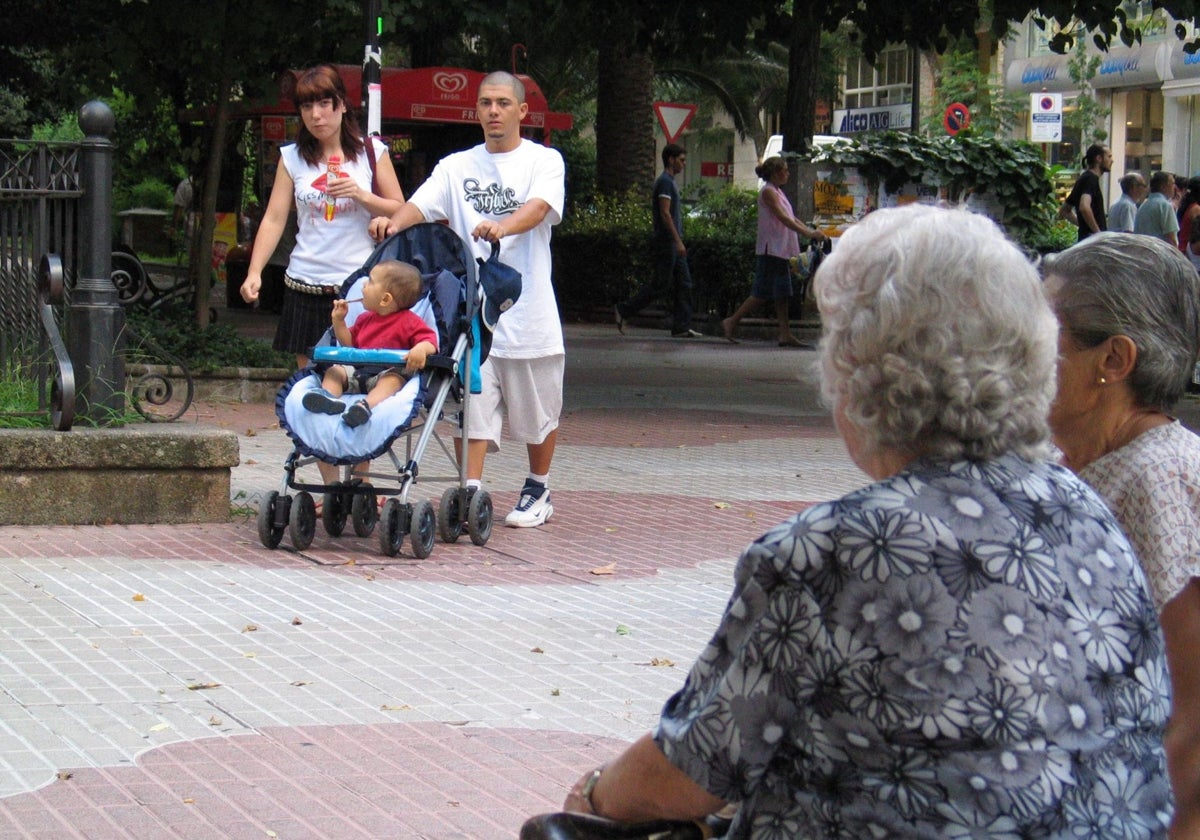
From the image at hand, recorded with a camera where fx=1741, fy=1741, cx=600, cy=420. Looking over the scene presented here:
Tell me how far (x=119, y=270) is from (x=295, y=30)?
4166 millimetres

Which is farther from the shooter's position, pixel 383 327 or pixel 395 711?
pixel 383 327

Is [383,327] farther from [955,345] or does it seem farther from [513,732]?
[955,345]

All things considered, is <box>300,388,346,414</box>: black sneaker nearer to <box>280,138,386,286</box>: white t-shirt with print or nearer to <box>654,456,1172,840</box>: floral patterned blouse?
<box>280,138,386,286</box>: white t-shirt with print

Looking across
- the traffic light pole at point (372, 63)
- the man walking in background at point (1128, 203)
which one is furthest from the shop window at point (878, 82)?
the traffic light pole at point (372, 63)

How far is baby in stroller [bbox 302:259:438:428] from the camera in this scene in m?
6.77

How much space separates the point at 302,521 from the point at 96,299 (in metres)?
1.55

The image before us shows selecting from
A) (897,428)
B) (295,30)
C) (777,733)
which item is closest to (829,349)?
(897,428)

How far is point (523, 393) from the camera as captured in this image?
7715mm

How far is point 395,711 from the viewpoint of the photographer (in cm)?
480

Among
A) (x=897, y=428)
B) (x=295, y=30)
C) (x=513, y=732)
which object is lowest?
(x=513, y=732)

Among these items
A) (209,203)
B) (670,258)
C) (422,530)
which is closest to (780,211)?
(670,258)

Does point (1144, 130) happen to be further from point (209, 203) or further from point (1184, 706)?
point (1184, 706)

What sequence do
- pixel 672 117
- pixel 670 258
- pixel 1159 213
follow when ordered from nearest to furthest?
1. pixel 1159 213
2. pixel 670 258
3. pixel 672 117

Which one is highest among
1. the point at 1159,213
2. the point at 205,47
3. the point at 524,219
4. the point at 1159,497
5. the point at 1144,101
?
the point at 1144,101
